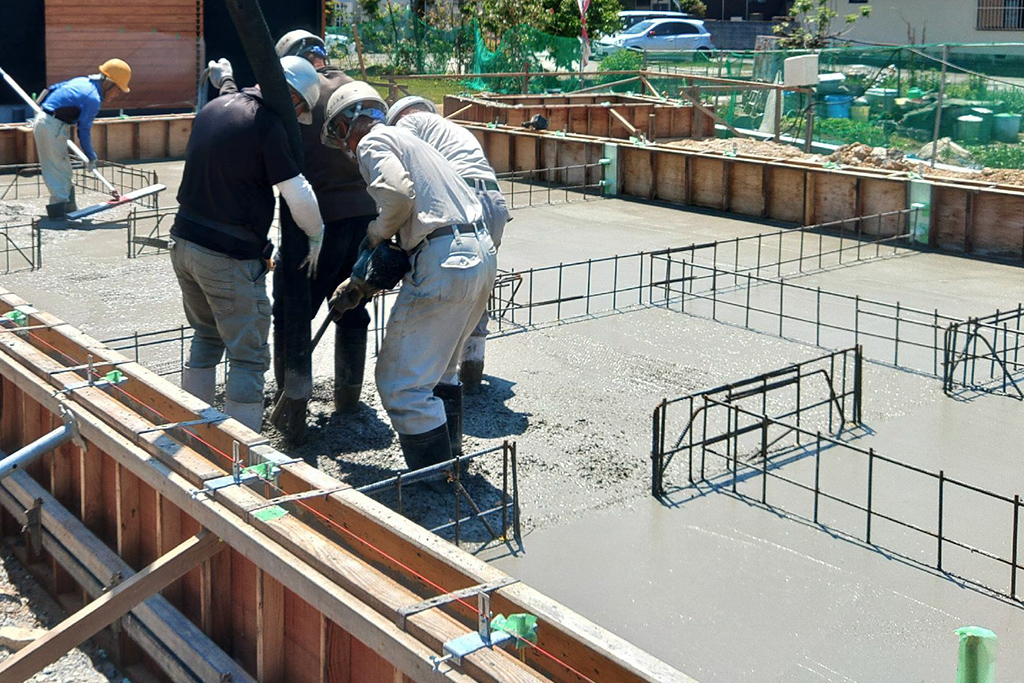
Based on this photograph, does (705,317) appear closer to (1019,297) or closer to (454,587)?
(1019,297)

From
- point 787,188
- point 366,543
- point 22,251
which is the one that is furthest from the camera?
point 787,188

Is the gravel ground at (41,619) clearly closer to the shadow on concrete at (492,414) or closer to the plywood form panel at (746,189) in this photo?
the shadow on concrete at (492,414)

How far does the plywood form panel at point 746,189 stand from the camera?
18.3 m

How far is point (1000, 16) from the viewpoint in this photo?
38812mm

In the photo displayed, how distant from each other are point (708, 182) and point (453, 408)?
40.6ft

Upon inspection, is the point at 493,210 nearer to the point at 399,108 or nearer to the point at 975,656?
the point at 399,108

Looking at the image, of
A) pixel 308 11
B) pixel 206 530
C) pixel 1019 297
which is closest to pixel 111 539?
pixel 206 530

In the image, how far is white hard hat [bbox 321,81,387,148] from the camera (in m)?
7.09

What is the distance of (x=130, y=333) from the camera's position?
35.9 ft

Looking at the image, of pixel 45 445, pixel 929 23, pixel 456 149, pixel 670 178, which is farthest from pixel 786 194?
pixel 929 23

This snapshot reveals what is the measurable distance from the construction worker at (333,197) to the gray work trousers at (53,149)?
930 cm

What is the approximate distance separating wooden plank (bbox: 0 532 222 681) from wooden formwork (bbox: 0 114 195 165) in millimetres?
18232

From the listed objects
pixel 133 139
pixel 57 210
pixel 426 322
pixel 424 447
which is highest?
pixel 133 139

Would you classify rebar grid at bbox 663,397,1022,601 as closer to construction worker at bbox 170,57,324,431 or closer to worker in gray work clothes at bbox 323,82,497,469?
worker in gray work clothes at bbox 323,82,497,469
